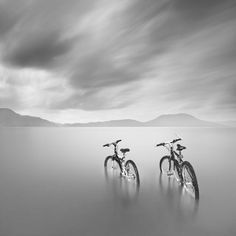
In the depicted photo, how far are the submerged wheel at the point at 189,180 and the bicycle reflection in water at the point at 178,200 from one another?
18 centimetres

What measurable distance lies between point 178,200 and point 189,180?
689mm

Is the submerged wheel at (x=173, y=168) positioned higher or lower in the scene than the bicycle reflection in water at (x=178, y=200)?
higher

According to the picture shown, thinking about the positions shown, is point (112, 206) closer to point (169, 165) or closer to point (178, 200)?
point (178, 200)

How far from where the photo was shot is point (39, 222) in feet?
16.4

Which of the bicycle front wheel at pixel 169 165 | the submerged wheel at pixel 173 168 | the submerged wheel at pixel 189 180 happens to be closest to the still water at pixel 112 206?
the submerged wheel at pixel 189 180

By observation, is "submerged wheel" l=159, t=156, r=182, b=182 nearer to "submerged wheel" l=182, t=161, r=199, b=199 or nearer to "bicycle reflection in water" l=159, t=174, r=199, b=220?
"bicycle reflection in water" l=159, t=174, r=199, b=220

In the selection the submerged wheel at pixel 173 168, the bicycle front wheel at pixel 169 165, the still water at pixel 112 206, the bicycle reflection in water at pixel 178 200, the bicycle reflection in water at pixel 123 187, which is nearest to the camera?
the still water at pixel 112 206

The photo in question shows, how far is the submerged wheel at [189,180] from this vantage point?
6.05 metres

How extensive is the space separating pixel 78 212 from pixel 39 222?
0.97 metres

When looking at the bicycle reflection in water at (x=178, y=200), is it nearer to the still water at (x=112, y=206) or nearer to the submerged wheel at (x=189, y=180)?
the still water at (x=112, y=206)

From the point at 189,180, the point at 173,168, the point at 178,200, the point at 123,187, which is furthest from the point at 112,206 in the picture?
the point at 173,168

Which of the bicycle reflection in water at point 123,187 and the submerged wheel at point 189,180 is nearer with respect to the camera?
the submerged wheel at point 189,180

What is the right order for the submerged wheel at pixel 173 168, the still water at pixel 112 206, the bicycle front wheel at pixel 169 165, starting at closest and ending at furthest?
1. the still water at pixel 112 206
2. the submerged wheel at pixel 173 168
3. the bicycle front wheel at pixel 169 165

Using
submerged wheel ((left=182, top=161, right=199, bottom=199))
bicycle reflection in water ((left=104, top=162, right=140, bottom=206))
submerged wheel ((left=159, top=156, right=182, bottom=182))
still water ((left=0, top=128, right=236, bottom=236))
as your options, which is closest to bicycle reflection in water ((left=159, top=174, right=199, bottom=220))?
still water ((left=0, top=128, right=236, bottom=236))
